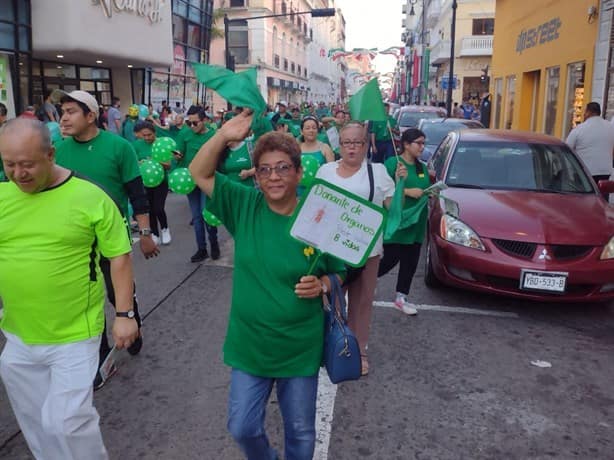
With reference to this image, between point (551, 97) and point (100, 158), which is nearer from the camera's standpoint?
point (100, 158)

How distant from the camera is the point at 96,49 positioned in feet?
59.0

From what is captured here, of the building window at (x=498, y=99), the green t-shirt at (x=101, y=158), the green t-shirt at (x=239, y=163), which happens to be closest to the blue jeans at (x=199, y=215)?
the green t-shirt at (x=239, y=163)

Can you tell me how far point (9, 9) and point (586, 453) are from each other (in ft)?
57.8

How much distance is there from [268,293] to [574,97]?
50.8 feet

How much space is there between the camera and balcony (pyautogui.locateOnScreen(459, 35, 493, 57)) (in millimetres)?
40094

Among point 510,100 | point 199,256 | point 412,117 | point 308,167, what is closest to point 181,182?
Answer: point 199,256

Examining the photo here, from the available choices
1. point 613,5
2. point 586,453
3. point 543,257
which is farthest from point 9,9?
point 586,453

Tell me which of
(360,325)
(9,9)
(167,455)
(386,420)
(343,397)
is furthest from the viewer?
(9,9)

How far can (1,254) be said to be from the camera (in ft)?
8.24

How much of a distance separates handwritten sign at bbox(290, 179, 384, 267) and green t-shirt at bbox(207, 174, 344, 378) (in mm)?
88

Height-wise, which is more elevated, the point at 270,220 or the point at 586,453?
the point at 270,220

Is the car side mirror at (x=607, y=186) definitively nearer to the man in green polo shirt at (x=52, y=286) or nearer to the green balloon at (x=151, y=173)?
the green balloon at (x=151, y=173)

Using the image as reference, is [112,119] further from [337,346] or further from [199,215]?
[337,346]

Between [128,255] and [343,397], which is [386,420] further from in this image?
[128,255]
